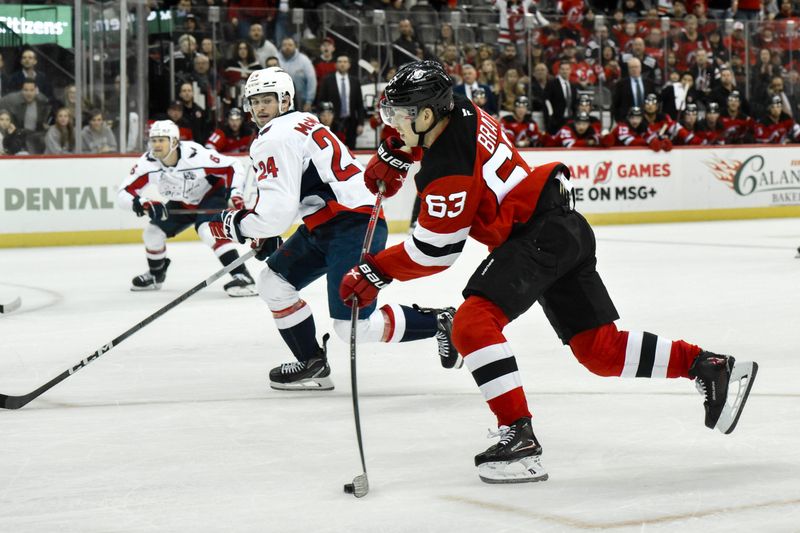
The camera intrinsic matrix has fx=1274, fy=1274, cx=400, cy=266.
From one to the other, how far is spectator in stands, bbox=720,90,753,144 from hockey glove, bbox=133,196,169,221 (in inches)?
362

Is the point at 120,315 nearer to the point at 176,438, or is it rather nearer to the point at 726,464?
the point at 176,438

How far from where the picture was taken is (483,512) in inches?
121

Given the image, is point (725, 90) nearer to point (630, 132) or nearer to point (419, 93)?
point (630, 132)

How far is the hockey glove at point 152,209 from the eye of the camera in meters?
8.62

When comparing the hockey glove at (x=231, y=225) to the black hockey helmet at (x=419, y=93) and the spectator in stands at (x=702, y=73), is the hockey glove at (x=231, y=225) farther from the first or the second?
the spectator in stands at (x=702, y=73)

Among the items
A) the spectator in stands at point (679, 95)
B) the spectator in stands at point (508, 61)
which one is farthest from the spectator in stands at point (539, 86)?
the spectator in stands at point (679, 95)

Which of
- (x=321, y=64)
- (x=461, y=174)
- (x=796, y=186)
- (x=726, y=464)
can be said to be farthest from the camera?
(x=796, y=186)

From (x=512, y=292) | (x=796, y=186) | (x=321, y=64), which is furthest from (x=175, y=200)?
(x=796, y=186)

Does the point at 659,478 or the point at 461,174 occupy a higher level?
the point at 461,174

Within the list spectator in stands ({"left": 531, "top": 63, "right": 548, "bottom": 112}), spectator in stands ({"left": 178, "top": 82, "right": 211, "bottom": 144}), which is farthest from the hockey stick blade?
spectator in stands ({"left": 531, "top": 63, "right": 548, "bottom": 112})

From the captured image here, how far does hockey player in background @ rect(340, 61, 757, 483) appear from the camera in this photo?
11.0 feet

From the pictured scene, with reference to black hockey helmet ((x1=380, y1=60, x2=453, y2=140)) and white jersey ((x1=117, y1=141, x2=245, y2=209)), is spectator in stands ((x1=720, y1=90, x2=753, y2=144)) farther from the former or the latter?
black hockey helmet ((x1=380, y1=60, x2=453, y2=140))

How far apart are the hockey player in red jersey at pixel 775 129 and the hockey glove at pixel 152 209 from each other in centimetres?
965

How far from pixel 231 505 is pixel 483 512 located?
628 mm
